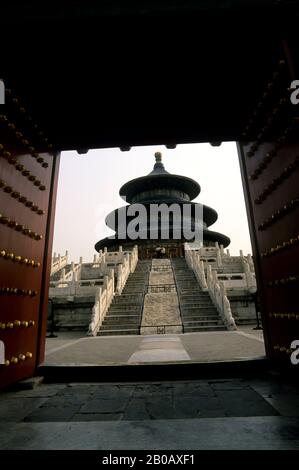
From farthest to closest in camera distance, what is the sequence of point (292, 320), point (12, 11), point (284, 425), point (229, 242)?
point (229, 242), point (292, 320), point (12, 11), point (284, 425)

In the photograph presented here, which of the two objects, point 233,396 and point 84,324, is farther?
point 84,324

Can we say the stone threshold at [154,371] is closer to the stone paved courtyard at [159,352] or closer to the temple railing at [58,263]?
the stone paved courtyard at [159,352]

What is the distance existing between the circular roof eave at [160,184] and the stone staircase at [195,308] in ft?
75.1

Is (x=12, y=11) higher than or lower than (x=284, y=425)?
higher

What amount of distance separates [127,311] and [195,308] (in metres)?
2.69

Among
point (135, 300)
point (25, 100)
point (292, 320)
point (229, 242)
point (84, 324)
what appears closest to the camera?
point (292, 320)

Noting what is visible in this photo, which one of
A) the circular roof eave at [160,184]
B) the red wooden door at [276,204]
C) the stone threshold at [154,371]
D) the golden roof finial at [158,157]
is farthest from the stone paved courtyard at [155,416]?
the golden roof finial at [158,157]

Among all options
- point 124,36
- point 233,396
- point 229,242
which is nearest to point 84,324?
point 233,396

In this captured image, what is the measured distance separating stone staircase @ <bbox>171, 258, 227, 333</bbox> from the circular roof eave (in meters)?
22.9

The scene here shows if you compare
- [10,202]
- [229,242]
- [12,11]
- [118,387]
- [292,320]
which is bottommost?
[118,387]

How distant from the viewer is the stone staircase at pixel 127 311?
9587mm

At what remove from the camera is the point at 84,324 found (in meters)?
11.5

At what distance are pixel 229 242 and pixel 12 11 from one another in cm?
3691

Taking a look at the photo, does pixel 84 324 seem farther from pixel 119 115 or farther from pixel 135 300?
pixel 119 115
